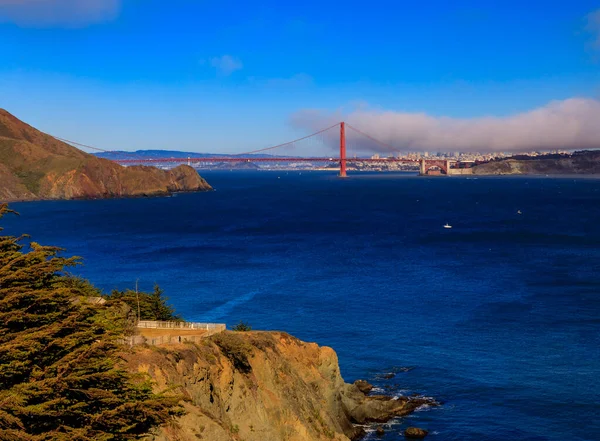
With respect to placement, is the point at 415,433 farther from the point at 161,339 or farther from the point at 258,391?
the point at 161,339

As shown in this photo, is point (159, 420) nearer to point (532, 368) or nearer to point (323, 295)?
point (532, 368)

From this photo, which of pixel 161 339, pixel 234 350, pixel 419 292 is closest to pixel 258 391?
pixel 234 350

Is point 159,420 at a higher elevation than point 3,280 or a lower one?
lower

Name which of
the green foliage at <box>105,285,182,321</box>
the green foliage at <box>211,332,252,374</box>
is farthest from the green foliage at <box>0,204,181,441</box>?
the green foliage at <box>105,285,182,321</box>

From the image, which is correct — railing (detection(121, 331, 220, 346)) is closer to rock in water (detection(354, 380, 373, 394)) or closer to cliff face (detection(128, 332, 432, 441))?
cliff face (detection(128, 332, 432, 441))

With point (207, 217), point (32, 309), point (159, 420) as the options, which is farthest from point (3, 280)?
point (207, 217)

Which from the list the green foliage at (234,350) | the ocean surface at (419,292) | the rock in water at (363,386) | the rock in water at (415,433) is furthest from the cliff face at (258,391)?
the ocean surface at (419,292)

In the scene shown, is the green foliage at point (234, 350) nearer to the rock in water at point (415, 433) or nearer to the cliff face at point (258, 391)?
the cliff face at point (258, 391)
